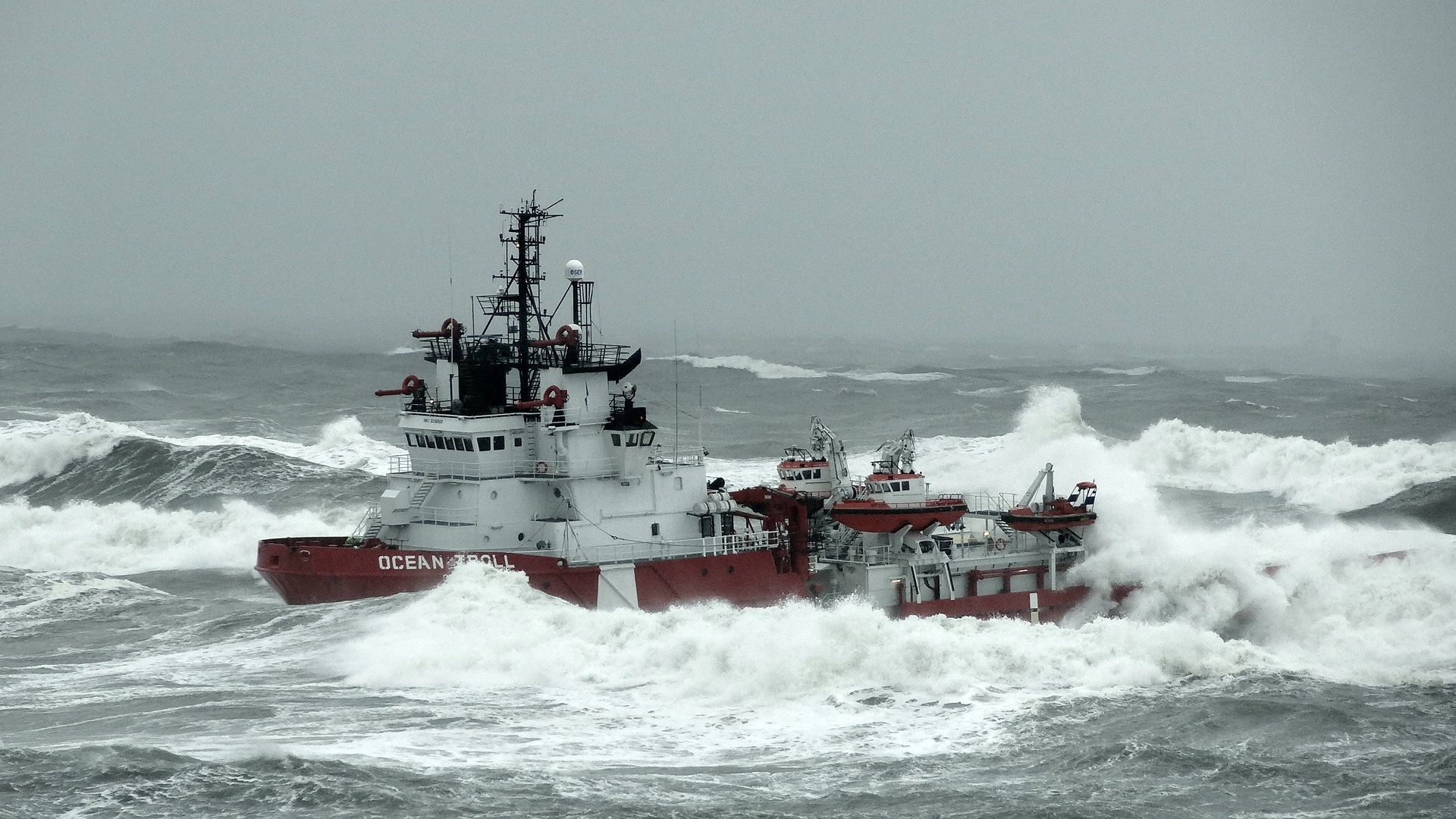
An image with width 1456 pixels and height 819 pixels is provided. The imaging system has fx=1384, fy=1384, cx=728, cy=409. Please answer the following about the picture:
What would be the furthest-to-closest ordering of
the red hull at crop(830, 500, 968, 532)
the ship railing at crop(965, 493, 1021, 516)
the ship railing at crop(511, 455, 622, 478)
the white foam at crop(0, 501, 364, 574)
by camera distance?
1. the white foam at crop(0, 501, 364, 574)
2. the ship railing at crop(965, 493, 1021, 516)
3. the red hull at crop(830, 500, 968, 532)
4. the ship railing at crop(511, 455, 622, 478)

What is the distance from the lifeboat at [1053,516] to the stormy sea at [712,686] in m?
1.07

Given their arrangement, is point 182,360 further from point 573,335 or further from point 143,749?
point 143,749

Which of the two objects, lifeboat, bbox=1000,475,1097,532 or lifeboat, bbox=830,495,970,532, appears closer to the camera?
lifeboat, bbox=830,495,970,532

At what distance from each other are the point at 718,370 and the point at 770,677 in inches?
2870

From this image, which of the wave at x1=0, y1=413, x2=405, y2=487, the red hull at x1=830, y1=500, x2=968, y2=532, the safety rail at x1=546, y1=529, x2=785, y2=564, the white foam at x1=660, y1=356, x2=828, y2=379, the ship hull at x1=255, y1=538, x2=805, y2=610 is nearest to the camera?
the ship hull at x1=255, y1=538, x2=805, y2=610

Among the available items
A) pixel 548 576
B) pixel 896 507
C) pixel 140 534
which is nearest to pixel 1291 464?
pixel 896 507

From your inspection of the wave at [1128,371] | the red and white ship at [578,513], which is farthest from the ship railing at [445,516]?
the wave at [1128,371]

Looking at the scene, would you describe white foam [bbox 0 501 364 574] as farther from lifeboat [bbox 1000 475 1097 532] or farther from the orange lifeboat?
lifeboat [bbox 1000 475 1097 532]

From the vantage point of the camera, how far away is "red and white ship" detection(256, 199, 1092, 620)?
24.9 m

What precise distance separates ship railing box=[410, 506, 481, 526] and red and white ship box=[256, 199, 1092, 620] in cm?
3

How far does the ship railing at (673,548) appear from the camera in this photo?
996 inches

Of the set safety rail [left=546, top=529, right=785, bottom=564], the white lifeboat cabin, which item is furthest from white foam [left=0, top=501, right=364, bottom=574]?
the white lifeboat cabin

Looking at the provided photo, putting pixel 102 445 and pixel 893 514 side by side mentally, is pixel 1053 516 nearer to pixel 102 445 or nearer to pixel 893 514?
pixel 893 514

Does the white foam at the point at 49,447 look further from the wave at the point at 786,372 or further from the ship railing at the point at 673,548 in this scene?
the wave at the point at 786,372
